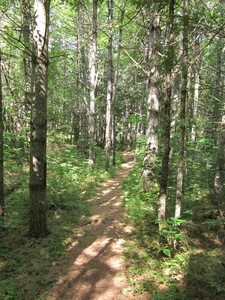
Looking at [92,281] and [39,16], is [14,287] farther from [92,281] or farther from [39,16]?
[39,16]

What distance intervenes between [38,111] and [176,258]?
15.3 feet

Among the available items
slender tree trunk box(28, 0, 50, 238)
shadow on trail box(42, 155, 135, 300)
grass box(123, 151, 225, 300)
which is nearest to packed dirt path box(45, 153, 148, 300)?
shadow on trail box(42, 155, 135, 300)

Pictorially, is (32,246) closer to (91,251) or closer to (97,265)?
(91,251)

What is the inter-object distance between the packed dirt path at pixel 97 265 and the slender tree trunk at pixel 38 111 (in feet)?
4.41

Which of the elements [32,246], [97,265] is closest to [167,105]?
[97,265]

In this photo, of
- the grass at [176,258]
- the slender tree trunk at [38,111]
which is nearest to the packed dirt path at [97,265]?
the grass at [176,258]

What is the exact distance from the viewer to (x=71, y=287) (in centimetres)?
333

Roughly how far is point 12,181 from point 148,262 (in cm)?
793

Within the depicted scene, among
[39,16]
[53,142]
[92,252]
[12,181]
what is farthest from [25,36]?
[92,252]

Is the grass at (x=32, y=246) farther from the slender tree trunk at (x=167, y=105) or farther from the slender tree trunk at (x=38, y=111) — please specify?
the slender tree trunk at (x=167, y=105)

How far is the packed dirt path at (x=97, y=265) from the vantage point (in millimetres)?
3187

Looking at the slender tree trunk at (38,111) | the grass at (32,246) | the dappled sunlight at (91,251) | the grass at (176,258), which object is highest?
the slender tree trunk at (38,111)

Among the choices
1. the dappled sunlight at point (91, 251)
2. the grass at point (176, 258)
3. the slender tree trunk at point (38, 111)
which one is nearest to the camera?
the grass at point (176, 258)

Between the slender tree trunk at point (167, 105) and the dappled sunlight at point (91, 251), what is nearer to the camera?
the slender tree trunk at point (167, 105)
